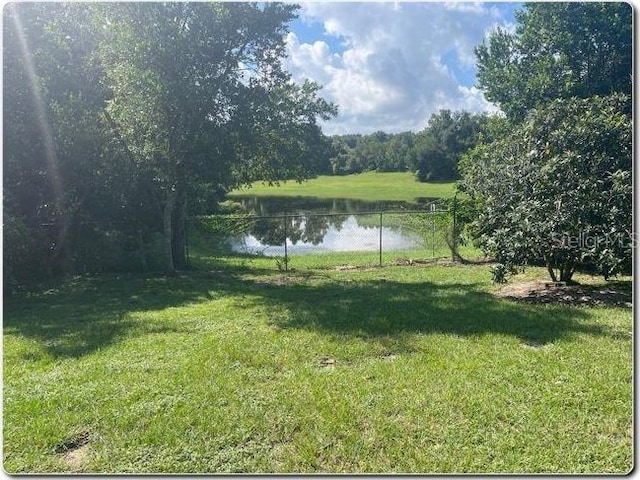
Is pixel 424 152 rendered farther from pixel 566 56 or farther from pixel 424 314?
pixel 424 314

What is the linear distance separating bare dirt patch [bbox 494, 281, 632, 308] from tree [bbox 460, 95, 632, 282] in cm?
38

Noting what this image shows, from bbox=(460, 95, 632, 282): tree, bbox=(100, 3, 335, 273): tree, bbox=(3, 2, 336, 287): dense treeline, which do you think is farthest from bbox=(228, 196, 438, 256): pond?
bbox=(460, 95, 632, 282): tree

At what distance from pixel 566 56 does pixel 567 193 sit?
30.6 ft

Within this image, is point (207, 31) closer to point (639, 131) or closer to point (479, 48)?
point (639, 131)

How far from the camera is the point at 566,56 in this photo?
14.4 meters

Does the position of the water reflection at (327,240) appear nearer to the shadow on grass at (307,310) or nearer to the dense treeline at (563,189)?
the shadow on grass at (307,310)

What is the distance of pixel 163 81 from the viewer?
9297mm

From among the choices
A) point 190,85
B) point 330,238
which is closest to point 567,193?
point 190,85

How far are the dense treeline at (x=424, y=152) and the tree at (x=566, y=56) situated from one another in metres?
35.7

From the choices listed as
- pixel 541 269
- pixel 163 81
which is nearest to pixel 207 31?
pixel 163 81

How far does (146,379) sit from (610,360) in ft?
14.0

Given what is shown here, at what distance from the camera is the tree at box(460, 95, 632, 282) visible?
6777 mm

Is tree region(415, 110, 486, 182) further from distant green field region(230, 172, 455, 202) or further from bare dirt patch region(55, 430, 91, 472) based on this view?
bare dirt patch region(55, 430, 91, 472)

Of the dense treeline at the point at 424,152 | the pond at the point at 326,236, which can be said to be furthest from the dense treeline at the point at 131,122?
the dense treeline at the point at 424,152
